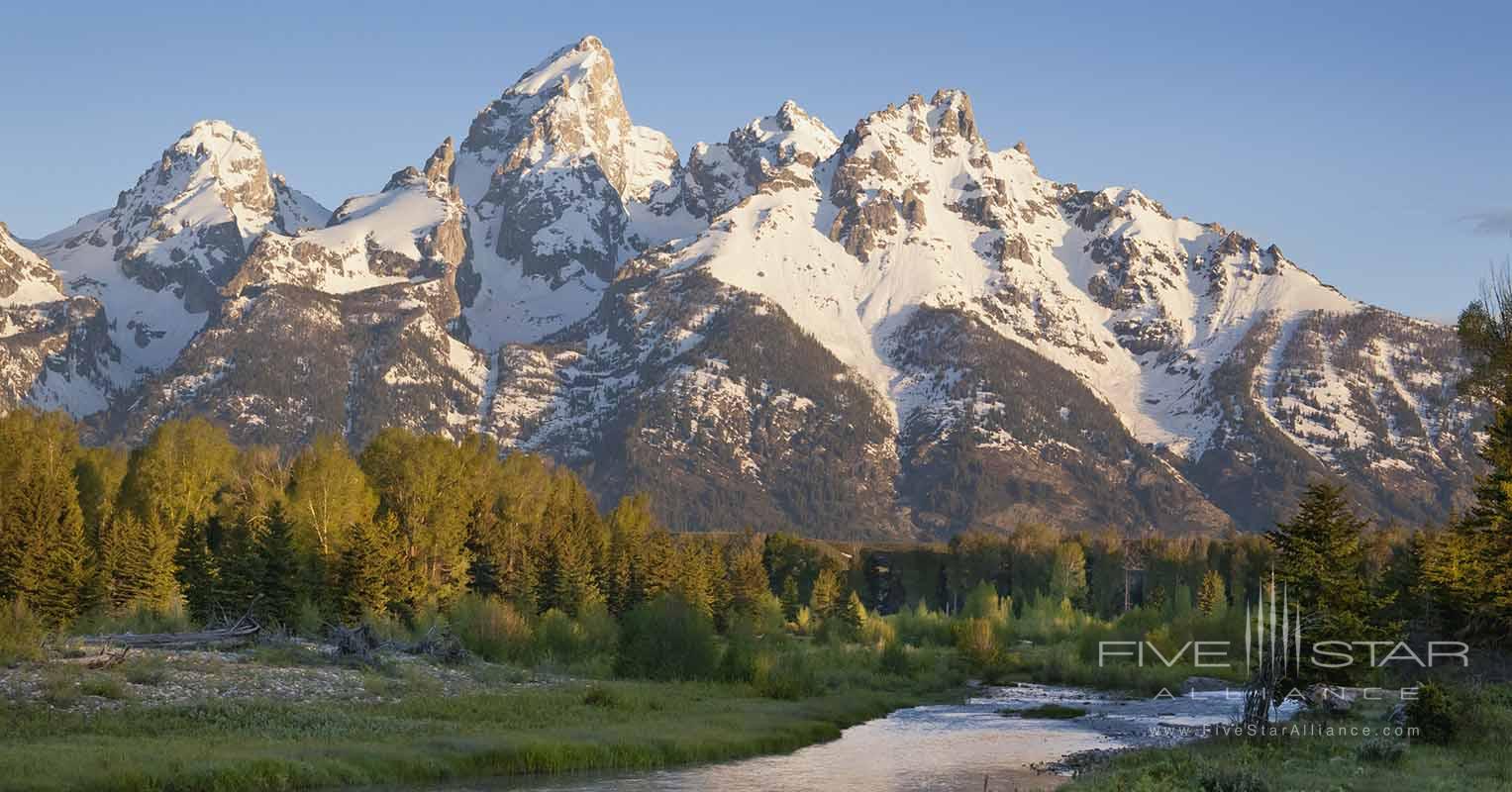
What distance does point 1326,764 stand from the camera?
52.9 metres

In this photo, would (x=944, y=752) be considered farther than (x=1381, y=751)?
Yes

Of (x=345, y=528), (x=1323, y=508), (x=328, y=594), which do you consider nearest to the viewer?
(x=1323, y=508)

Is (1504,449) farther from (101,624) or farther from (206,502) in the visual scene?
(206,502)

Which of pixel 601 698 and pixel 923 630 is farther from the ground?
pixel 923 630

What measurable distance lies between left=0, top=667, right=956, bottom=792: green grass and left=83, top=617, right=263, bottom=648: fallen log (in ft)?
42.1

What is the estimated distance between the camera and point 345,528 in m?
112

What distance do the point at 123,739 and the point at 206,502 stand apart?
73.2m

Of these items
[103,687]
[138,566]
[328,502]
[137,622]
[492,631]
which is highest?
[328,502]

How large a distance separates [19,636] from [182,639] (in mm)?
11514

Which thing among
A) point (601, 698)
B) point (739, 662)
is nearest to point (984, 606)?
point (739, 662)

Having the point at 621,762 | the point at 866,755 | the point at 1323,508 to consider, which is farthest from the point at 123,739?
the point at 1323,508

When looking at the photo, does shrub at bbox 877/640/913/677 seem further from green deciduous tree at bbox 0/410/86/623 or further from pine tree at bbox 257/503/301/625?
green deciduous tree at bbox 0/410/86/623

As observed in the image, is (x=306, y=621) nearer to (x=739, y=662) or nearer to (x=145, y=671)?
(x=739, y=662)

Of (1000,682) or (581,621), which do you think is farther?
(1000,682)
